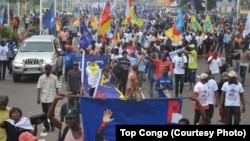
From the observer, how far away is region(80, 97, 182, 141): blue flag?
9.21 metres

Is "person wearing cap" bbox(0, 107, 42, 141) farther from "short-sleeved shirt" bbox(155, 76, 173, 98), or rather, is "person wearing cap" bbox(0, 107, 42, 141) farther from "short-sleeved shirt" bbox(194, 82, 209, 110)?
"short-sleeved shirt" bbox(155, 76, 173, 98)

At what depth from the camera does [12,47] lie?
23.8 m

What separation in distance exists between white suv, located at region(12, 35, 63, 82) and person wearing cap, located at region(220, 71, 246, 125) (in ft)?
34.3

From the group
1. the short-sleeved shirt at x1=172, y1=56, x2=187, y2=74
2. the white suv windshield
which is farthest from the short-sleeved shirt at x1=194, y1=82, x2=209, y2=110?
Result: the white suv windshield

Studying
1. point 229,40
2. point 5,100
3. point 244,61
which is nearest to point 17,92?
point 244,61

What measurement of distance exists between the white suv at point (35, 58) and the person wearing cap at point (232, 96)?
10.5 m

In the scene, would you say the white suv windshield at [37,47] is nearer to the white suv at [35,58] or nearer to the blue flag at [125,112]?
the white suv at [35,58]

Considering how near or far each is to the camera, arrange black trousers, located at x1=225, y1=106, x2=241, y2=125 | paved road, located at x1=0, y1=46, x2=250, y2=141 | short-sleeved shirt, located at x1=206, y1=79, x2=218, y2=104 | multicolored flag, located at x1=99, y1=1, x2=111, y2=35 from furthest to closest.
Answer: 1. multicolored flag, located at x1=99, y1=1, x2=111, y2=35
2. paved road, located at x1=0, y1=46, x2=250, y2=141
3. short-sleeved shirt, located at x1=206, y1=79, x2=218, y2=104
4. black trousers, located at x1=225, y1=106, x2=241, y2=125

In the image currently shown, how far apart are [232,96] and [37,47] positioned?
1205cm

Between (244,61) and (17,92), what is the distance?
756cm

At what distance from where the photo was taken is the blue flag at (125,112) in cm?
921

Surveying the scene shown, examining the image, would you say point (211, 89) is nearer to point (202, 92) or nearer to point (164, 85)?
point (202, 92)

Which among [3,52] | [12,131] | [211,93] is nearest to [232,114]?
[211,93]

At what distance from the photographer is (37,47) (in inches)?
930
